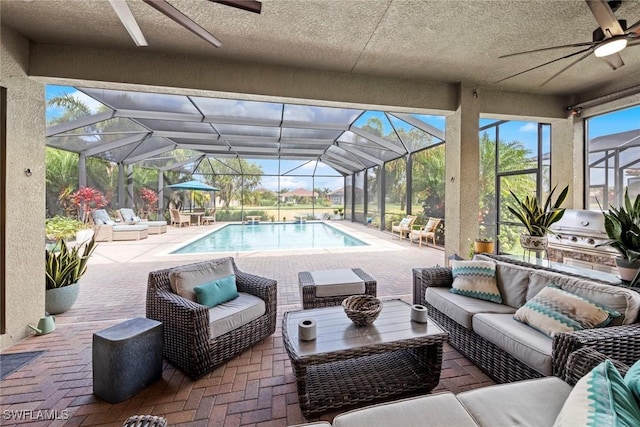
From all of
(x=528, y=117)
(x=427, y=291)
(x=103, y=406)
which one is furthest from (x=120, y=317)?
(x=528, y=117)

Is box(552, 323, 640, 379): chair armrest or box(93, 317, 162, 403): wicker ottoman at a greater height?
box(552, 323, 640, 379): chair armrest

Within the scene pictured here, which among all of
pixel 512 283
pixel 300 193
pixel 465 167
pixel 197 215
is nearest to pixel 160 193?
pixel 197 215

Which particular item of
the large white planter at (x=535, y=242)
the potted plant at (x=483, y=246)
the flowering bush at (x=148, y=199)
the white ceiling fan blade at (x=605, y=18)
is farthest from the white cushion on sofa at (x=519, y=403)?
the flowering bush at (x=148, y=199)

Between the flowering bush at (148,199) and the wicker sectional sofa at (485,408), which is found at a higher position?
the flowering bush at (148,199)

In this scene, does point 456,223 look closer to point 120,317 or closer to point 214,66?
point 214,66

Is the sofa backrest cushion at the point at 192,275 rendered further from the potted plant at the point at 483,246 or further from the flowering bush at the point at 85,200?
the flowering bush at the point at 85,200

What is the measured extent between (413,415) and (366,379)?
3.01 ft

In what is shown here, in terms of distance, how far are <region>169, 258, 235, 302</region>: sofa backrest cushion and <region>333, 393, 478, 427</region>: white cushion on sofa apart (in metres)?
1.78

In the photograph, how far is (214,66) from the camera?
341cm

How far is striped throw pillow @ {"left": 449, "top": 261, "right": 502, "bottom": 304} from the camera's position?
2.56 metres

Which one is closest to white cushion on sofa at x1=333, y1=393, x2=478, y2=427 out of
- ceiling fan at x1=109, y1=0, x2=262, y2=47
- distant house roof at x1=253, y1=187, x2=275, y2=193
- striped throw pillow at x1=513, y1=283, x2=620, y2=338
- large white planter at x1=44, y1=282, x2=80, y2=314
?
striped throw pillow at x1=513, y1=283, x2=620, y2=338

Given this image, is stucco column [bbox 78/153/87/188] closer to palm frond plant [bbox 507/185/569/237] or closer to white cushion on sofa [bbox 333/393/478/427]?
white cushion on sofa [bbox 333/393/478/427]

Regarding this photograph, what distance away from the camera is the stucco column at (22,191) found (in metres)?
2.64

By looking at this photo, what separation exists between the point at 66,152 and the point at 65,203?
1.53m
